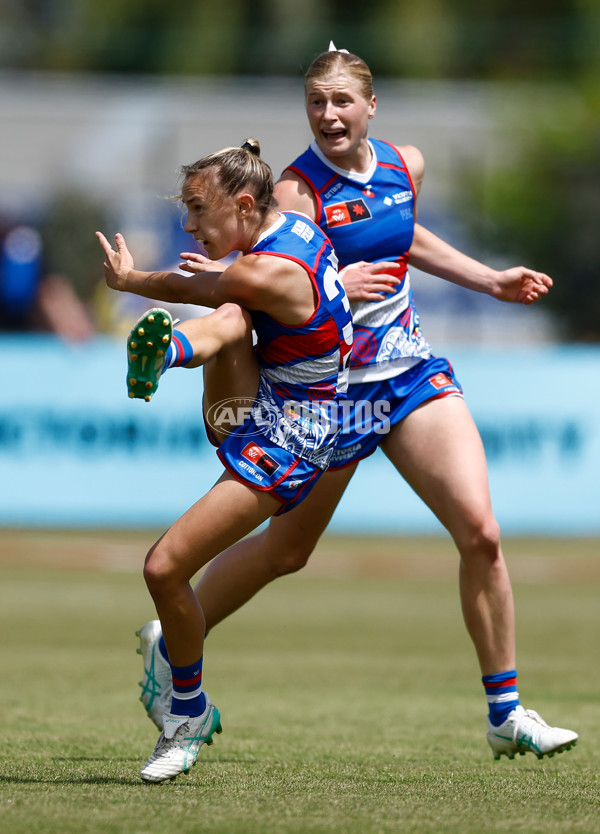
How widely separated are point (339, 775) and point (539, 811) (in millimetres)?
992

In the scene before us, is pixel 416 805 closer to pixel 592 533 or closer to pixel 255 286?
pixel 255 286

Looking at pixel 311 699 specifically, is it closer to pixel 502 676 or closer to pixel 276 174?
pixel 502 676

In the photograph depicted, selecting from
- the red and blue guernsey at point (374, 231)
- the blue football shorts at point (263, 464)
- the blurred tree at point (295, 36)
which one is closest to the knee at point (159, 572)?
the blue football shorts at point (263, 464)

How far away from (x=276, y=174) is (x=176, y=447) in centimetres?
1308

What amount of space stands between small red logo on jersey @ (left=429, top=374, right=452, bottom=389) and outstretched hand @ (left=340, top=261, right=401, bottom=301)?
466 millimetres

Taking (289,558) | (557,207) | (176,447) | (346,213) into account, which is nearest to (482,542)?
(289,558)

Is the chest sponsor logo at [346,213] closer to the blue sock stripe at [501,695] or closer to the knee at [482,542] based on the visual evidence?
the knee at [482,542]

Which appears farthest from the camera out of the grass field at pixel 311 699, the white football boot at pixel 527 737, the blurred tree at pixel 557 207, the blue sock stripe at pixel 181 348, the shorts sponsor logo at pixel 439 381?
the blurred tree at pixel 557 207

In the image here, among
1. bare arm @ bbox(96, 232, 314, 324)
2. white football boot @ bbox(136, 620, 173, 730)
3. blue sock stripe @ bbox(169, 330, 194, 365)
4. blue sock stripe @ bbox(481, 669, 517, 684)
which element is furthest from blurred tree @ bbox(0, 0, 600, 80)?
blue sock stripe @ bbox(169, 330, 194, 365)

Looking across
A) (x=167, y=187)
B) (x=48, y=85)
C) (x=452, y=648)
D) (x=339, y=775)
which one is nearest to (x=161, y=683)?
(x=339, y=775)

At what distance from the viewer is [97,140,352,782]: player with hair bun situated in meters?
4.89

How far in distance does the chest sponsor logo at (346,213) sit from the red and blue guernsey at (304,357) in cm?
53

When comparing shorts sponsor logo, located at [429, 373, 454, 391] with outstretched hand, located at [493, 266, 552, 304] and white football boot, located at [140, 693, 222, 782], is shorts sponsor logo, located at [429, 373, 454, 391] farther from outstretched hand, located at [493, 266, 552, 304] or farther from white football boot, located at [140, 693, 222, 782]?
white football boot, located at [140, 693, 222, 782]

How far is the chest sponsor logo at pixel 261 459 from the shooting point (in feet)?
→ 16.3
